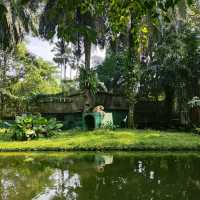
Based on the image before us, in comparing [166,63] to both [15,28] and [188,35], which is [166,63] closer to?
[188,35]

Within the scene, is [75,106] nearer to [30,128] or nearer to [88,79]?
[88,79]

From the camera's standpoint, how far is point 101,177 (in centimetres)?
898

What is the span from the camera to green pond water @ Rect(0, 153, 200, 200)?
6.98 metres

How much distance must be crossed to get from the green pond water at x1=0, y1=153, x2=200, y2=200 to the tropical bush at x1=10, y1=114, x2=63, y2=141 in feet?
16.6

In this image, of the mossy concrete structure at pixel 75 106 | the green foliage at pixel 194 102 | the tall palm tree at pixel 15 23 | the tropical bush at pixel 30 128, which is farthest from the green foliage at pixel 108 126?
the tall palm tree at pixel 15 23

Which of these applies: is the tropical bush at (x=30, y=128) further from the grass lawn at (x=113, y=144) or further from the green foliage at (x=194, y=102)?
the green foliage at (x=194, y=102)

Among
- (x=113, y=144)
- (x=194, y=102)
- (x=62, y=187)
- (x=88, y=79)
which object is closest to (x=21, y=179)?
(x=62, y=187)

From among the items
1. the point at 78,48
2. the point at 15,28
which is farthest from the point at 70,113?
the point at 15,28

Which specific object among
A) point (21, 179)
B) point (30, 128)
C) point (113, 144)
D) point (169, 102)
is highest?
point (169, 102)

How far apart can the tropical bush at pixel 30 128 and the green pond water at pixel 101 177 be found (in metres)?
5.05

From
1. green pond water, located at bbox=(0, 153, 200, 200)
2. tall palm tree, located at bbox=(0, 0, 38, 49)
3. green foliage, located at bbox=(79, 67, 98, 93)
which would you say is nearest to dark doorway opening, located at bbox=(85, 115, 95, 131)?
green foliage, located at bbox=(79, 67, 98, 93)

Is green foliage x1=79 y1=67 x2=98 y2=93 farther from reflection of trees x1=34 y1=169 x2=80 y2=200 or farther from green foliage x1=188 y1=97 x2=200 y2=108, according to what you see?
reflection of trees x1=34 y1=169 x2=80 y2=200

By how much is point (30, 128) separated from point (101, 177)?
1104cm

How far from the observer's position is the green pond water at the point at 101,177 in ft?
22.9
